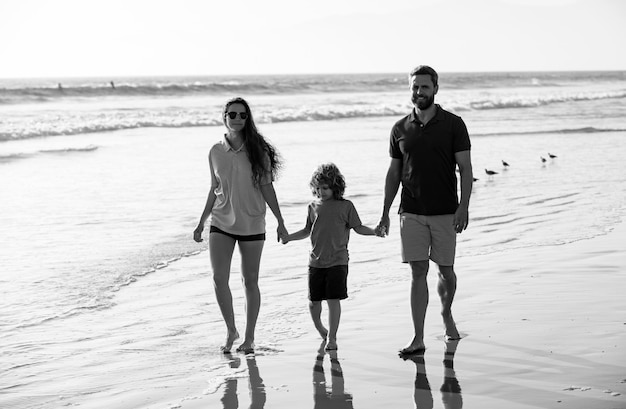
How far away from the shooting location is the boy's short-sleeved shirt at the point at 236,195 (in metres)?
→ 6.11

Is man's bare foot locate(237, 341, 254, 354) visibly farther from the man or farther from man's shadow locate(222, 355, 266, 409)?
the man

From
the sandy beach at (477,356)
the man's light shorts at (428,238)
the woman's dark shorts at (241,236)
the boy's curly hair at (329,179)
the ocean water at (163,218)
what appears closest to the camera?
the sandy beach at (477,356)

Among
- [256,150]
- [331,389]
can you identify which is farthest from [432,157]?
[331,389]

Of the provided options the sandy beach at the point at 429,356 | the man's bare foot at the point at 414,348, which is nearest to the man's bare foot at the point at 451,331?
the sandy beach at the point at 429,356

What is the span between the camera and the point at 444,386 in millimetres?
5023

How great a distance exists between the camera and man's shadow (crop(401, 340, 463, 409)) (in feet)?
15.6

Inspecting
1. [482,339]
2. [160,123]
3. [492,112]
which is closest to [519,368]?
[482,339]

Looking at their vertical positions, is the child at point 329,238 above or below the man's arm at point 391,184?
below

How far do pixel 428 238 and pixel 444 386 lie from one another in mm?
1121

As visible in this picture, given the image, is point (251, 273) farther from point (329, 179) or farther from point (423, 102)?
point (423, 102)

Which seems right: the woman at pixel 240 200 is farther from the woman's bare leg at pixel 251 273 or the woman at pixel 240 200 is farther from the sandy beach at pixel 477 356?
the sandy beach at pixel 477 356

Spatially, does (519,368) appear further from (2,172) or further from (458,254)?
(2,172)

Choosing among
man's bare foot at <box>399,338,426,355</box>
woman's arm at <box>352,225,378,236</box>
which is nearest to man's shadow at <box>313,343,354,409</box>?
man's bare foot at <box>399,338,426,355</box>

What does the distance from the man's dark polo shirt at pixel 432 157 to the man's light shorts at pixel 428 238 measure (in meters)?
0.05
